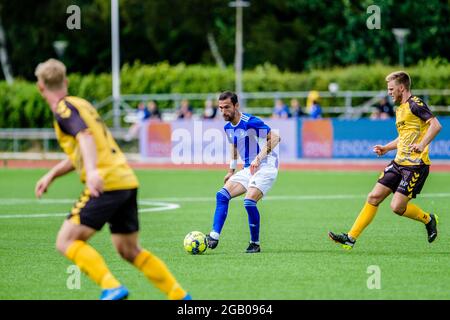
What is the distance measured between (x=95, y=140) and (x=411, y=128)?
5.39 metres

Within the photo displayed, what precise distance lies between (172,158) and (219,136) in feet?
6.98

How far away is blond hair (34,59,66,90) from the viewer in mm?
7977

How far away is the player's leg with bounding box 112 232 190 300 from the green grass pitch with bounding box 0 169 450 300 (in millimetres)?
901

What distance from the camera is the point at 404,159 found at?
1238cm

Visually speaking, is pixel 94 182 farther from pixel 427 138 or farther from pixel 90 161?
pixel 427 138

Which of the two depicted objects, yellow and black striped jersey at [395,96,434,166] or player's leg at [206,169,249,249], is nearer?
yellow and black striped jersey at [395,96,434,166]

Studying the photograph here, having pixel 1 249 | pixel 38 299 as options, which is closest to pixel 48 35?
pixel 1 249

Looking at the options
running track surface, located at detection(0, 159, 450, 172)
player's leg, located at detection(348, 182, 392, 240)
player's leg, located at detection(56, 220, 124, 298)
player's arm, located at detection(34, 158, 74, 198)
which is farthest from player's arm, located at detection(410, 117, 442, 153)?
running track surface, located at detection(0, 159, 450, 172)

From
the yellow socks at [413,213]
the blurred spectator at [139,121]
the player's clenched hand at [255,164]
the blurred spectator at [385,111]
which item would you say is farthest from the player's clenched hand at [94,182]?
the blurred spectator at [139,121]

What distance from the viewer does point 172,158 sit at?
34438 mm

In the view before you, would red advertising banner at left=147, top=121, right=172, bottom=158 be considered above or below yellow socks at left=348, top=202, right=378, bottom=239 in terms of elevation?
below

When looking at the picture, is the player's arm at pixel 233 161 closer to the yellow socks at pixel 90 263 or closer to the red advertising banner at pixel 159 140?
the yellow socks at pixel 90 263

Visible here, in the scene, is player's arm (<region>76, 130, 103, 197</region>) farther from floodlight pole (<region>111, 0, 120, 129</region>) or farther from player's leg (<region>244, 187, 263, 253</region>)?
floodlight pole (<region>111, 0, 120, 129</region>)
